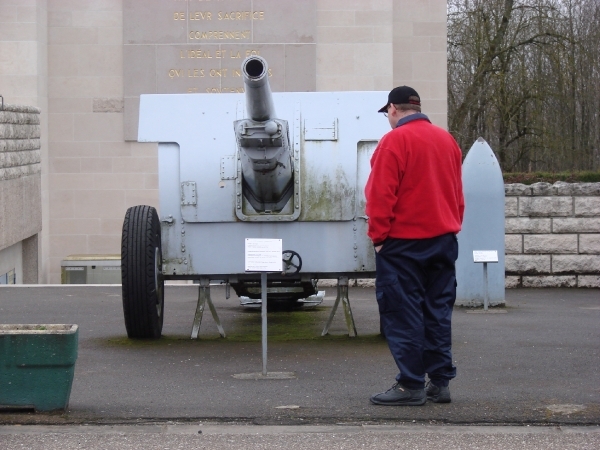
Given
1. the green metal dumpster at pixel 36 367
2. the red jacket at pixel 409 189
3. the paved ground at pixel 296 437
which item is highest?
the red jacket at pixel 409 189

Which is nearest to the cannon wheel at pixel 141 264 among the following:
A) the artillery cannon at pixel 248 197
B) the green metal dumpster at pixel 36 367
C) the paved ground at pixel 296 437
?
the artillery cannon at pixel 248 197

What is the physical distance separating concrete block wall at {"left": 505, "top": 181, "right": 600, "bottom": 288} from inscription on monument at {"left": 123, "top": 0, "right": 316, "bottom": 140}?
3998 millimetres

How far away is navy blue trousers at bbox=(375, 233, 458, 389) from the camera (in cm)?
605

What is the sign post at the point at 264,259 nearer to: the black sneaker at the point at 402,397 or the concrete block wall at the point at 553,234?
the black sneaker at the point at 402,397

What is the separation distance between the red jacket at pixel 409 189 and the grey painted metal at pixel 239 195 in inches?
95.6

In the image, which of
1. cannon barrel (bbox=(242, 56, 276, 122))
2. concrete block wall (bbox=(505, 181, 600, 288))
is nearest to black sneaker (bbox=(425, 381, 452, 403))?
cannon barrel (bbox=(242, 56, 276, 122))

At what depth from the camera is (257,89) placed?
746 centimetres

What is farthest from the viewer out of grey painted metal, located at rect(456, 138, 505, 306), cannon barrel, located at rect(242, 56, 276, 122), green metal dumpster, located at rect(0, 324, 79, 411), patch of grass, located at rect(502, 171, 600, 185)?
patch of grass, located at rect(502, 171, 600, 185)

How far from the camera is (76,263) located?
51.4 feet

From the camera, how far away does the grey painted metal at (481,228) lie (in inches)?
441

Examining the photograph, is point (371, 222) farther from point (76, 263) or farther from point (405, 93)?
point (76, 263)

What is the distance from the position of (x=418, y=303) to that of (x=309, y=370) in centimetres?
150

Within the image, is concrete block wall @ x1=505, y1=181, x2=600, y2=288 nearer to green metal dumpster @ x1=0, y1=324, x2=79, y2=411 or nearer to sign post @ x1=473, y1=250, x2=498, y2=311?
sign post @ x1=473, y1=250, x2=498, y2=311

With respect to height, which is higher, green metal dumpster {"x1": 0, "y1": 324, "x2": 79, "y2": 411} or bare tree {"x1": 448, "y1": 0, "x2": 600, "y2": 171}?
bare tree {"x1": 448, "y1": 0, "x2": 600, "y2": 171}
